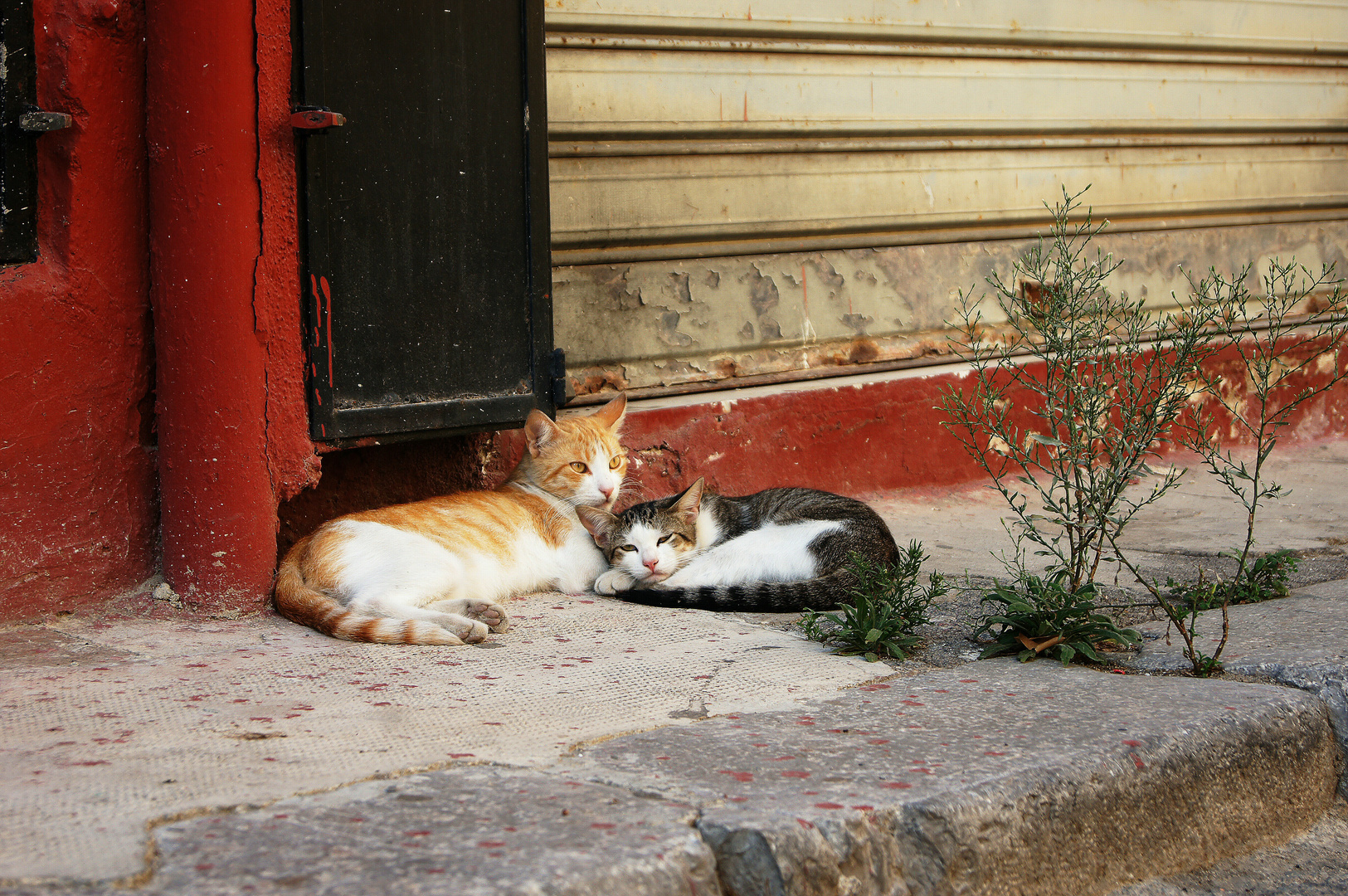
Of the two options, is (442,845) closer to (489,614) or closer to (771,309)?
(489,614)

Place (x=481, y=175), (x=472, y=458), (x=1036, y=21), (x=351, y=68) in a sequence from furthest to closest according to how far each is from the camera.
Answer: (x=1036, y=21) < (x=472, y=458) < (x=481, y=175) < (x=351, y=68)

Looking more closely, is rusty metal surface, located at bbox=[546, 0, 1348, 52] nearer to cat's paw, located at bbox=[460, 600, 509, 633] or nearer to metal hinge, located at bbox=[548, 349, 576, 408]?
metal hinge, located at bbox=[548, 349, 576, 408]

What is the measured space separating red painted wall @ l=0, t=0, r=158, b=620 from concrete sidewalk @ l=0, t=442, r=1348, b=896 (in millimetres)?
226

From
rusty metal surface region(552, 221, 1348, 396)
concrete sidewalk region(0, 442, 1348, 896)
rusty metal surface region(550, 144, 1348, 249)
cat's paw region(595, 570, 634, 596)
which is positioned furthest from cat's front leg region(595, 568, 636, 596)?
rusty metal surface region(550, 144, 1348, 249)

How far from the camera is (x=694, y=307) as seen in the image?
503 cm

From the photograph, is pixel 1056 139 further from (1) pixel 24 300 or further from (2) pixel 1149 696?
(1) pixel 24 300

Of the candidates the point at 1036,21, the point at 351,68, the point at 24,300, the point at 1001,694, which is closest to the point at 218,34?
the point at 351,68

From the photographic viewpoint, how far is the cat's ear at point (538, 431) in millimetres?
3953

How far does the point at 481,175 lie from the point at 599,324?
113 centimetres

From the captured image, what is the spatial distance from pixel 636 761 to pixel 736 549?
72.1 inches

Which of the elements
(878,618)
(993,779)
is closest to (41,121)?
(878,618)

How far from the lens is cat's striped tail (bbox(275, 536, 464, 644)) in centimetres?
308

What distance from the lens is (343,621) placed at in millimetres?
3111

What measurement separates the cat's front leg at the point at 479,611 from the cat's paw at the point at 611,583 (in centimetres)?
59
